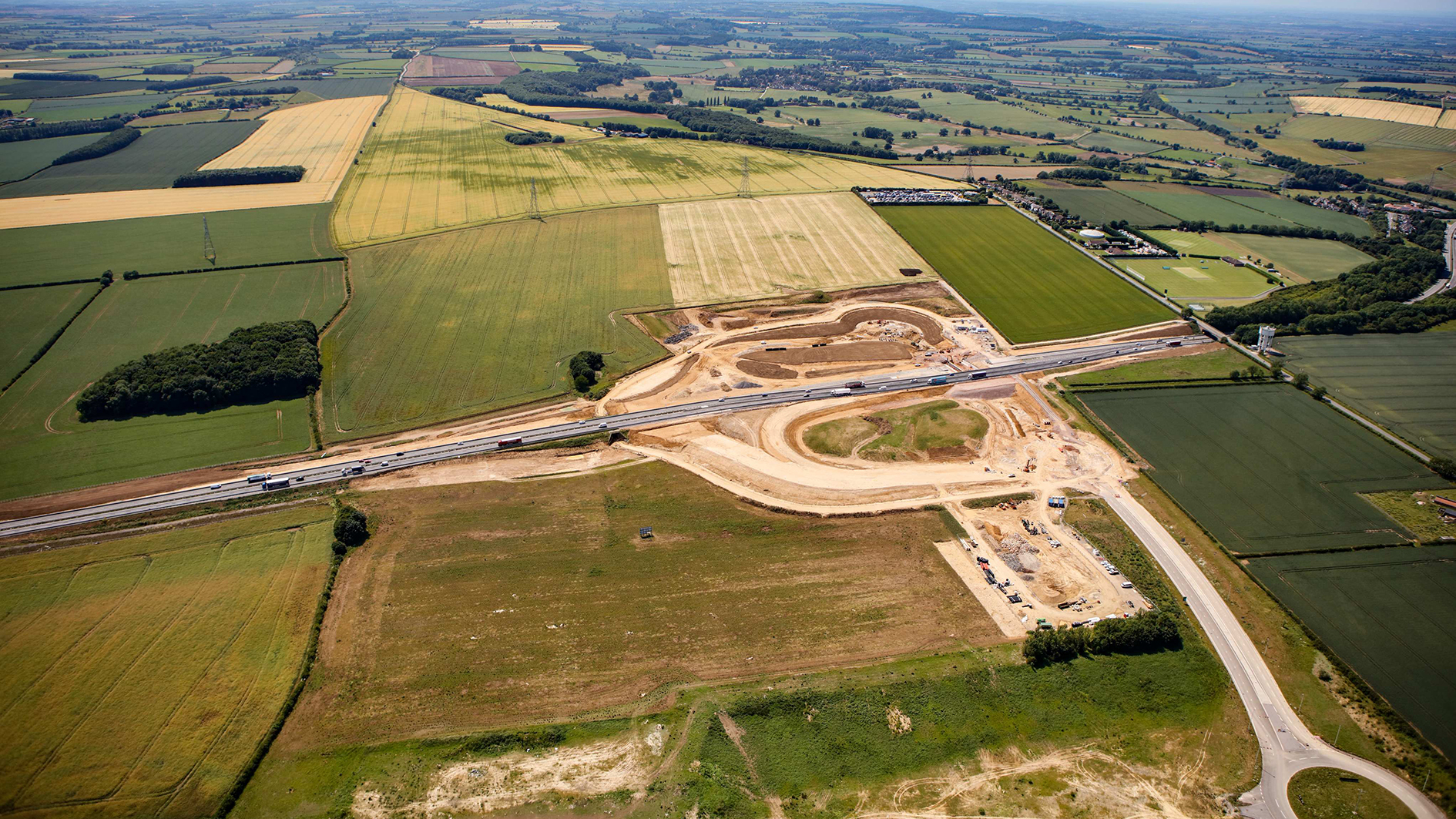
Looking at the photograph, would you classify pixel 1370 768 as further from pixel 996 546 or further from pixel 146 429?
pixel 146 429

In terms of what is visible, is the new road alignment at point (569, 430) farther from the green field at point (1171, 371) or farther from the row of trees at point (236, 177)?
the row of trees at point (236, 177)

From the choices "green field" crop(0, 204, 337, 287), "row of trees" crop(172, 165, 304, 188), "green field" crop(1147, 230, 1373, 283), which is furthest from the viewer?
"row of trees" crop(172, 165, 304, 188)

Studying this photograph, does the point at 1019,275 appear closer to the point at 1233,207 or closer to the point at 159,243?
the point at 1233,207

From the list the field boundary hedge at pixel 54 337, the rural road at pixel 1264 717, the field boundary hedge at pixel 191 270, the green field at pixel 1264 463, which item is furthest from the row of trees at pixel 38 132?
the rural road at pixel 1264 717

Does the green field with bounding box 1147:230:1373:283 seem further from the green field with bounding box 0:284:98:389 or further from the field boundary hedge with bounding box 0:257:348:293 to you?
the green field with bounding box 0:284:98:389

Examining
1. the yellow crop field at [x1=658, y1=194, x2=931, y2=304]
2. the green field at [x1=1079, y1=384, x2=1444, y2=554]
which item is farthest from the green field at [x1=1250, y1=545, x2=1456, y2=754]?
the yellow crop field at [x1=658, y1=194, x2=931, y2=304]

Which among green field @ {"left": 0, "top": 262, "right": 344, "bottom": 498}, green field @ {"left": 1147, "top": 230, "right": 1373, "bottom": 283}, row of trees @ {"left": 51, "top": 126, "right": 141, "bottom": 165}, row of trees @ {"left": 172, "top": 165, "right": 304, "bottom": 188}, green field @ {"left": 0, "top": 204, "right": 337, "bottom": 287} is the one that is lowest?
green field @ {"left": 0, "top": 262, "right": 344, "bottom": 498}

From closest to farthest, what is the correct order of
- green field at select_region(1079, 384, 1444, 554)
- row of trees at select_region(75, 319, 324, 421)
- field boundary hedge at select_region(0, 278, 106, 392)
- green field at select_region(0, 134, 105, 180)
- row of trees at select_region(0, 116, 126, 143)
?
green field at select_region(1079, 384, 1444, 554), row of trees at select_region(75, 319, 324, 421), field boundary hedge at select_region(0, 278, 106, 392), green field at select_region(0, 134, 105, 180), row of trees at select_region(0, 116, 126, 143)
